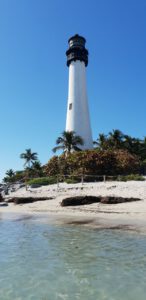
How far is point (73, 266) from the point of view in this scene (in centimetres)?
648

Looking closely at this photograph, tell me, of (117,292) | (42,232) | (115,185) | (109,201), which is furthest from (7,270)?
(115,185)

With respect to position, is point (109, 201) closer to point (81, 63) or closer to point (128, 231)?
point (128, 231)

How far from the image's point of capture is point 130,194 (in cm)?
1898

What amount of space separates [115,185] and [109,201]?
481 cm

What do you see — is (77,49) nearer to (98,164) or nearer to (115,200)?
(98,164)

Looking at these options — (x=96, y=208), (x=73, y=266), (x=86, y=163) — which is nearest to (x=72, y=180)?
(x=86, y=163)

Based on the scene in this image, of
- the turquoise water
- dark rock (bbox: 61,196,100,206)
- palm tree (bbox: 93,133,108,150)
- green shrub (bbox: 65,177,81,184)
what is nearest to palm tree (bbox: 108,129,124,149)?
palm tree (bbox: 93,133,108,150)

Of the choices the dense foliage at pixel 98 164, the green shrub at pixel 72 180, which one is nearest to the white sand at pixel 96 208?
the green shrub at pixel 72 180

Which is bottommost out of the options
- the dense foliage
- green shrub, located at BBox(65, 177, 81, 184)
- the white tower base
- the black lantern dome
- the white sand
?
the white sand

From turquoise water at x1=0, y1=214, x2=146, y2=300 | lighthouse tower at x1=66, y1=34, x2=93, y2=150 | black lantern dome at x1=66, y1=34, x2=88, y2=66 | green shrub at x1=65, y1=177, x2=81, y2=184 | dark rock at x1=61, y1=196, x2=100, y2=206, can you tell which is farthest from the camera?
black lantern dome at x1=66, y1=34, x2=88, y2=66

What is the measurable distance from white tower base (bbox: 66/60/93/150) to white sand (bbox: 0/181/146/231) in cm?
2058

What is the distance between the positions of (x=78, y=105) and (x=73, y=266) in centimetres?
4190

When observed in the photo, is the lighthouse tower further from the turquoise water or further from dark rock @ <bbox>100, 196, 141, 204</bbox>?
the turquoise water

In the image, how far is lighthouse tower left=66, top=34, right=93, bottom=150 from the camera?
45.9m
